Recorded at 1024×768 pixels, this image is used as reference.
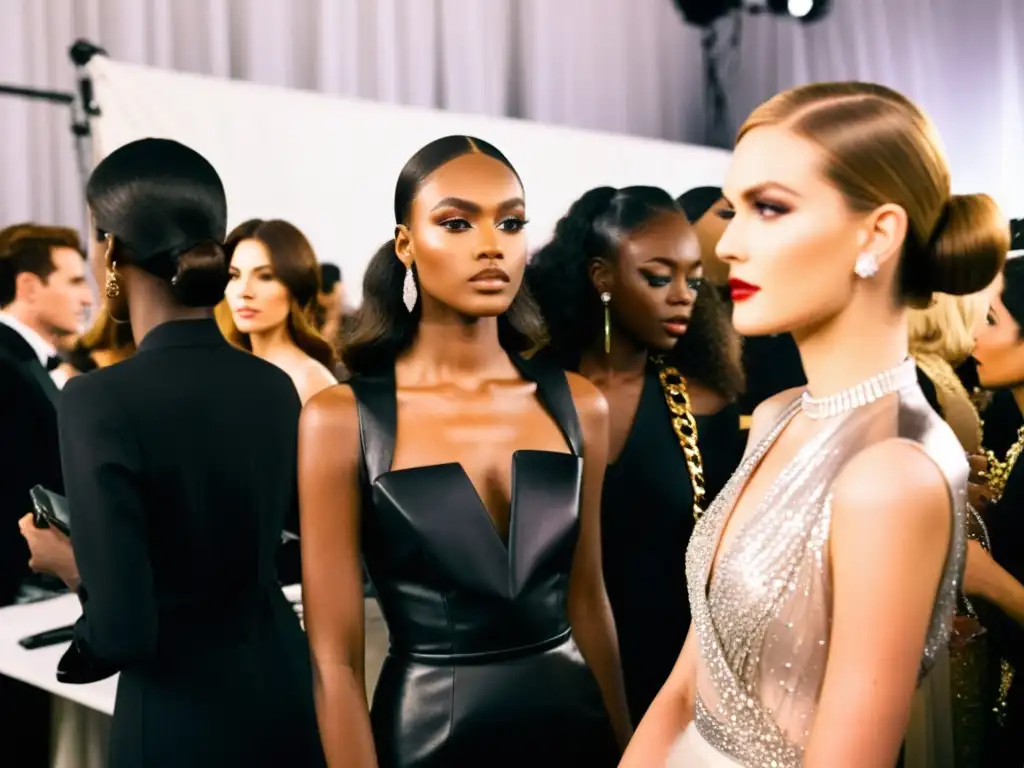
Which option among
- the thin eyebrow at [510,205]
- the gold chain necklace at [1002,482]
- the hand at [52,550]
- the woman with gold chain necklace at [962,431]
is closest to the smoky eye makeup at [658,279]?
the thin eyebrow at [510,205]

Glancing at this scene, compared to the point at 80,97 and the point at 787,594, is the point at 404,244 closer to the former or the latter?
the point at 787,594

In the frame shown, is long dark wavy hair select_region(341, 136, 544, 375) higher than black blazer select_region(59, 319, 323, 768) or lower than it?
higher

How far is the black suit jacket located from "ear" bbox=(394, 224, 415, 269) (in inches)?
38.1

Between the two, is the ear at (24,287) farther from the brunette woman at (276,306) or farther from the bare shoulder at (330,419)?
the bare shoulder at (330,419)

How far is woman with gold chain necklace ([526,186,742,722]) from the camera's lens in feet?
6.32

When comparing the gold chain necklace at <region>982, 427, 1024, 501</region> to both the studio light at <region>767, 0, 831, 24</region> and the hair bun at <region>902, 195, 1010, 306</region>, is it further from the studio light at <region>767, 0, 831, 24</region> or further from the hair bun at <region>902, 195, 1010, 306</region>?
the studio light at <region>767, 0, 831, 24</region>

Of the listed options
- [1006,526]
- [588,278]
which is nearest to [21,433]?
[588,278]

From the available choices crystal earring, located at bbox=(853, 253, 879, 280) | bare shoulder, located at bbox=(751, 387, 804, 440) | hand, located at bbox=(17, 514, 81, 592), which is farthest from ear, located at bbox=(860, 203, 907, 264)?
hand, located at bbox=(17, 514, 81, 592)

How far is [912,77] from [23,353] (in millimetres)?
2028

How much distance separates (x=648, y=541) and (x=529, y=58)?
1.47m

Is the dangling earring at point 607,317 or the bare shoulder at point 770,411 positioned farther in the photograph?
the dangling earring at point 607,317

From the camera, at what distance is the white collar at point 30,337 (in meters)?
2.21

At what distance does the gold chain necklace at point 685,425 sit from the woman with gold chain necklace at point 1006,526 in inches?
19.0

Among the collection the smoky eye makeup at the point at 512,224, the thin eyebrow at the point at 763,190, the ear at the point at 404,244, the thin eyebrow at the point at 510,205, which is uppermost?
the thin eyebrow at the point at 763,190
